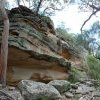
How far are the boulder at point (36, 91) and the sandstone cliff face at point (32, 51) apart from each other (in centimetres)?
183

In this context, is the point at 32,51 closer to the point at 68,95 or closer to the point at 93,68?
the point at 68,95

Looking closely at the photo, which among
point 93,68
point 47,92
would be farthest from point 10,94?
point 93,68

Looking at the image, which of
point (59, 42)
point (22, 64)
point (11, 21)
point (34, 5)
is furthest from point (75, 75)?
point (34, 5)

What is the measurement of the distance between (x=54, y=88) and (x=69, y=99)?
0.67 metres

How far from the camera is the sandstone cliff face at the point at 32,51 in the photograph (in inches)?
393

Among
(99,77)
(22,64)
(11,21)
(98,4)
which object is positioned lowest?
(99,77)

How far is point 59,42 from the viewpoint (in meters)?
12.1

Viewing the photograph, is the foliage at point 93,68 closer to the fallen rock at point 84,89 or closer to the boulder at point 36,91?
the fallen rock at point 84,89

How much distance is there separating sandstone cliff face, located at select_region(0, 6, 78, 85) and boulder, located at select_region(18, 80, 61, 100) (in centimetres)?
183

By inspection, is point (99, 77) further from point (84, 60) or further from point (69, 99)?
point (69, 99)

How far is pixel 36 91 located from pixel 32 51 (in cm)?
241

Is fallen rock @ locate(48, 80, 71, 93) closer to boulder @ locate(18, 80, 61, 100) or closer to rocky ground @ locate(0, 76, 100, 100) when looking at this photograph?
rocky ground @ locate(0, 76, 100, 100)

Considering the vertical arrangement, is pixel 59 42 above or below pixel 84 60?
above

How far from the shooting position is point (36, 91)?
7.91 metres
